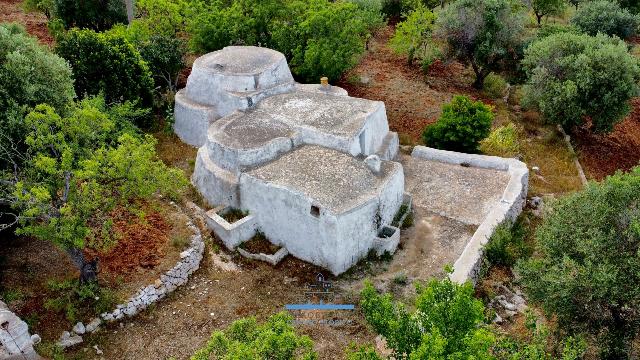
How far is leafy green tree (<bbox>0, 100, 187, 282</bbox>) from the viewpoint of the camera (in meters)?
16.8

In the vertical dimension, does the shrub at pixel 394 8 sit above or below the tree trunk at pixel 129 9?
below

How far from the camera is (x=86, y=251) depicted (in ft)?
68.8

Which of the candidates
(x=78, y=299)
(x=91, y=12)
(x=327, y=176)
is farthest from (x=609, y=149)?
(x=91, y=12)

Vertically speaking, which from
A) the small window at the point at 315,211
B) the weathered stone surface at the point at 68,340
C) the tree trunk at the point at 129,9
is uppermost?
the tree trunk at the point at 129,9

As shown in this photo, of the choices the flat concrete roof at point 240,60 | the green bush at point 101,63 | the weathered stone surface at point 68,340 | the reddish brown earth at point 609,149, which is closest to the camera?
the weathered stone surface at point 68,340

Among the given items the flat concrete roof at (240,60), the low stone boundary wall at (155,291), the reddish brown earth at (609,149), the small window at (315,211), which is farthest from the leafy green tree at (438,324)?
the reddish brown earth at (609,149)

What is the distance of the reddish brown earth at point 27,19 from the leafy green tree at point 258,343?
35.4 metres

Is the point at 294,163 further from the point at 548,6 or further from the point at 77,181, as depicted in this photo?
the point at 548,6

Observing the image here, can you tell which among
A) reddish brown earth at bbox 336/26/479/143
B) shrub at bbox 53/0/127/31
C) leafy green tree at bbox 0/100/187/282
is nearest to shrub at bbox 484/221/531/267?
reddish brown earth at bbox 336/26/479/143

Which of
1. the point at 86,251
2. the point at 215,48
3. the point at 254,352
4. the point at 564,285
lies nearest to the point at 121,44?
the point at 215,48

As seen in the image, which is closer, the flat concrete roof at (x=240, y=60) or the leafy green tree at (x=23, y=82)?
the leafy green tree at (x=23, y=82)

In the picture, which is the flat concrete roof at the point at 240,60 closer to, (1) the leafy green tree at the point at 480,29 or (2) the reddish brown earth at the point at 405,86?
(2) the reddish brown earth at the point at 405,86

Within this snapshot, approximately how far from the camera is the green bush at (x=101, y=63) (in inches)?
1115

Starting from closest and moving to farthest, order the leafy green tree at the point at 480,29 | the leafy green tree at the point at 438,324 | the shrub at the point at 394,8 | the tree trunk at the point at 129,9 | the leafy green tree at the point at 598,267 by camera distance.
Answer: the leafy green tree at the point at 438,324 < the leafy green tree at the point at 598,267 < the leafy green tree at the point at 480,29 < the tree trunk at the point at 129,9 < the shrub at the point at 394,8
